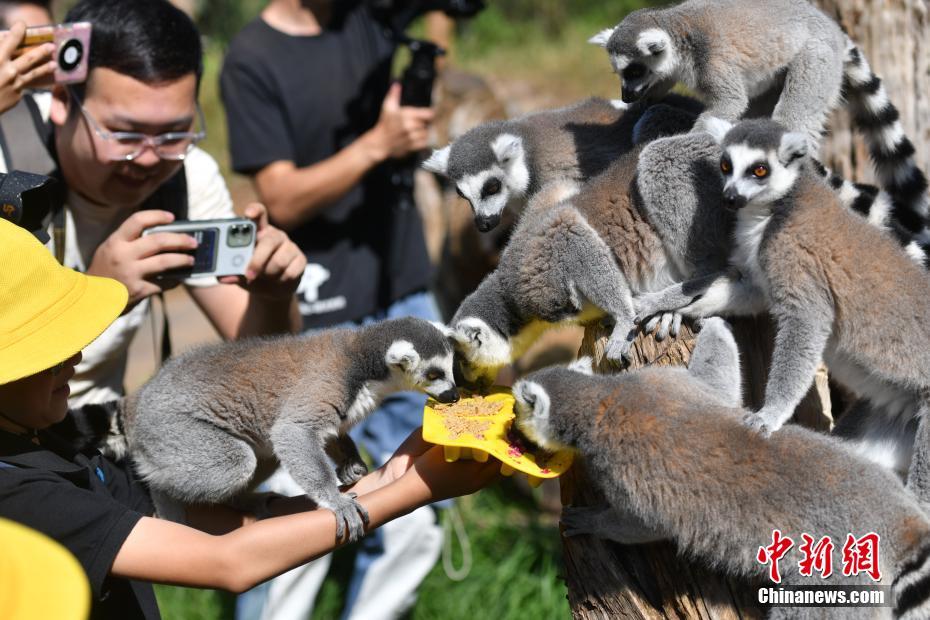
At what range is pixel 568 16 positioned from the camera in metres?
16.4

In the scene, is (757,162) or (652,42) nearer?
(757,162)

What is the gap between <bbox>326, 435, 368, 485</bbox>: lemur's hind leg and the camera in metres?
2.88

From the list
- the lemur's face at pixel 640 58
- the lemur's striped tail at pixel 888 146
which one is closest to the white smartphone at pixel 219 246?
the lemur's face at pixel 640 58

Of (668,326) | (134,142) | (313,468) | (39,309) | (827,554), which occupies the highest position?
(39,309)

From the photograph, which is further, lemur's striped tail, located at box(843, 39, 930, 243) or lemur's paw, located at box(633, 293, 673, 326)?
lemur's striped tail, located at box(843, 39, 930, 243)

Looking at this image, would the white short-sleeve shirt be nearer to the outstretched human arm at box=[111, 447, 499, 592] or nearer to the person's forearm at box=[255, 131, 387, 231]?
the person's forearm at box=[255, 131, 387, 231]

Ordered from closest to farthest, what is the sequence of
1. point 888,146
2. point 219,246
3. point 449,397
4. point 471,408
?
1. point 471,408
2. point 449,397
3. point 888,146
4. point 219,246

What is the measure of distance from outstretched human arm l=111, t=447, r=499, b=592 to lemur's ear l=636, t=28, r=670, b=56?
1.40 metres

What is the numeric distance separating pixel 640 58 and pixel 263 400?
163 centimetres

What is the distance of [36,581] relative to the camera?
1.10 meters

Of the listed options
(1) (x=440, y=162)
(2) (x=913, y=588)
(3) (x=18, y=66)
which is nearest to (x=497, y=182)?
(1) (x=440, y=162)

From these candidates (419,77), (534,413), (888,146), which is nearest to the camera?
(534,413)

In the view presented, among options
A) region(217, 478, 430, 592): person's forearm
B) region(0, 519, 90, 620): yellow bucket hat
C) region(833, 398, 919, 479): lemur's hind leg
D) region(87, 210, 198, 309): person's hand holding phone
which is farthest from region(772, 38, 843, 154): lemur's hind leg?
region(0, 519, 90, 620): yellow bucket hat

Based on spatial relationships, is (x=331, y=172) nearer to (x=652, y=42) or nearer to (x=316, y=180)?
(x=316, y=180)
